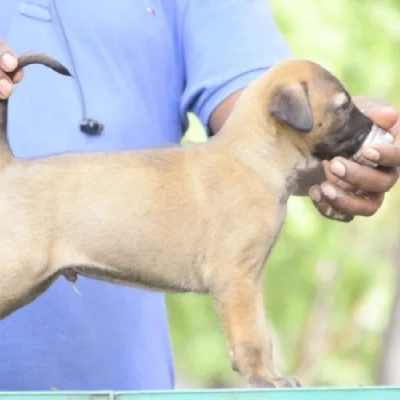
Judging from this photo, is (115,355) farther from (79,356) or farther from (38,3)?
(38,3)

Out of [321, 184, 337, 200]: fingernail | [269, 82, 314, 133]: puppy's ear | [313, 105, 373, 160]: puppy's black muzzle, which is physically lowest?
[321, 184, 337, 200]: fingernail

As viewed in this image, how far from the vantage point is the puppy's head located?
3.52m

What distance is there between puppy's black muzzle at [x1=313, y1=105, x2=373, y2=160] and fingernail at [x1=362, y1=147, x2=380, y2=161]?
33mm

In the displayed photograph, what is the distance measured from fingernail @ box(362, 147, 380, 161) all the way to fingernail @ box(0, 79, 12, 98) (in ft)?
3.16

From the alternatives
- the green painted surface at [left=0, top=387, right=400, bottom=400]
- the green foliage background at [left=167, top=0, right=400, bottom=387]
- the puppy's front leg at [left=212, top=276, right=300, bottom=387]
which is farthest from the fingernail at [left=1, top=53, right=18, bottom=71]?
the green foliage background at [left=167, top=0, right=400, bottom=387]

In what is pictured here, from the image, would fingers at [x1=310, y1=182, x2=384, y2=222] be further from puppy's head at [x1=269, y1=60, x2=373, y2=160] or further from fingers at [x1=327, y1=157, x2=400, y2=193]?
puppy's head at [x1=269, y1=60, x2=373, y2=160]

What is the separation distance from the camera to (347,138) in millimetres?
3543

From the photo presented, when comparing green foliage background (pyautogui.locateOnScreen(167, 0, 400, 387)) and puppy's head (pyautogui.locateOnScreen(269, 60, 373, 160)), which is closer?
puppy's head (pyautogui.locateOnScreen(269, 60, 373, 160))

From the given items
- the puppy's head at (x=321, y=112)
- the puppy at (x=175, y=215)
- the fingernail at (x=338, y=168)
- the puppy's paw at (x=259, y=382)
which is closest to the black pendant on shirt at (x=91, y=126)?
the puppy at (x=175, y=215)

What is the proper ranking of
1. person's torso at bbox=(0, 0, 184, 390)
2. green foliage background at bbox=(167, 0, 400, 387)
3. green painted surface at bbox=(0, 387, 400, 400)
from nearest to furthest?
green painted surface at bbox=(0, 387, 400, 400), person's torso at bbox=(0, 0, 184, 390), green foliage background at bbox=(167, 0, 400, 387)

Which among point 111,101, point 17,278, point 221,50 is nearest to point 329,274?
point 221,50

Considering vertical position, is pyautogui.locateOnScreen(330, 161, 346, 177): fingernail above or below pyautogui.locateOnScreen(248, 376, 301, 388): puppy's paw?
above

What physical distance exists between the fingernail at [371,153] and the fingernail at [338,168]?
0.23 feet

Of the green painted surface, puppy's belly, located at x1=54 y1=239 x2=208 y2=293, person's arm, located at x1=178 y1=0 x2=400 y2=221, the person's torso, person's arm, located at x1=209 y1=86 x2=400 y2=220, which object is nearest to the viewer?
the green painted surface
